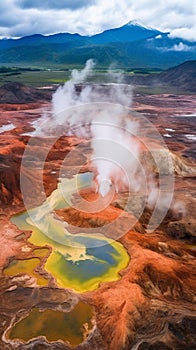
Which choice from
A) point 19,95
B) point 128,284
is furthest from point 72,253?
point 19,95

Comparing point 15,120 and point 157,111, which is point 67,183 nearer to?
point 15,120

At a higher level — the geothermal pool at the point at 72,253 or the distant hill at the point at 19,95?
the distant hill at the point at 19,95

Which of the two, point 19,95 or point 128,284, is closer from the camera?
point 128,284

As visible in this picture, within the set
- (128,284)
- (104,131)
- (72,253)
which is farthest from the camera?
(104,131)

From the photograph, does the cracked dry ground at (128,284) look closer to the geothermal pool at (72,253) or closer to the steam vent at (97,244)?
the steam vent at (97,244)

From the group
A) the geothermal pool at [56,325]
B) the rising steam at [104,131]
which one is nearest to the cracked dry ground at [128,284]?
the geothermal pool at [56,325]

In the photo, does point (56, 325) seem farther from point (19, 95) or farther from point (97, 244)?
point (19, 95)

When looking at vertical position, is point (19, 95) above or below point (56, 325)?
above
